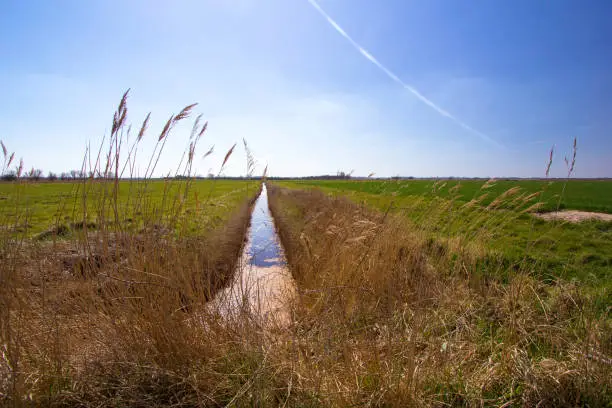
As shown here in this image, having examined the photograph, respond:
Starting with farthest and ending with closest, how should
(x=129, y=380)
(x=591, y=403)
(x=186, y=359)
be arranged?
(x=186, y=359) → (x=129, y=380) → (x=591, y=403)

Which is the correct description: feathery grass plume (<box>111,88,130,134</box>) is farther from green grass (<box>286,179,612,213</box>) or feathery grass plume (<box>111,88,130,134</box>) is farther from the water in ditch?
green grass (<box>286,179,612,213</box>)

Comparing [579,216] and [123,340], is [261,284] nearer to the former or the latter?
[123,340]

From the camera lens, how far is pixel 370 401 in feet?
6.44

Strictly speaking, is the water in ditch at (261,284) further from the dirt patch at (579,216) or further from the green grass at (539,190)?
the dirt patch at (579,216)

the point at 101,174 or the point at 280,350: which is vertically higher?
the point at 101,174

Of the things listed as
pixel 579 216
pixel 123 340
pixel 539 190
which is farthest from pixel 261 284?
pixel 579 216

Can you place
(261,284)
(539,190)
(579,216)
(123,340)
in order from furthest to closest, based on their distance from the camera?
(579,216) < (261,284) < (539,190) < (123,340)

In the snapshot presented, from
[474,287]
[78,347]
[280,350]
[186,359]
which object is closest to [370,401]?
[280,350]

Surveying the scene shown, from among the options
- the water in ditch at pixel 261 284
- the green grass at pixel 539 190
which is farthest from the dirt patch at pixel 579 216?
the water in ditch at pixel 261 284

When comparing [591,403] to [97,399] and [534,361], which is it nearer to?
[534,361]

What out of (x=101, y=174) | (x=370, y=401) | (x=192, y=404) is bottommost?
(x=192, y=404)

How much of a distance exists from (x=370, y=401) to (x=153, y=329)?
191 centimetres

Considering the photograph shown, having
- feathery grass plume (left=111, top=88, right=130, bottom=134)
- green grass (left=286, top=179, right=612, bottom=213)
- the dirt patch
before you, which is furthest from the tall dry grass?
the dirt patch

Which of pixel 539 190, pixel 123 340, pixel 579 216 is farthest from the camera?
pixel 579 216
